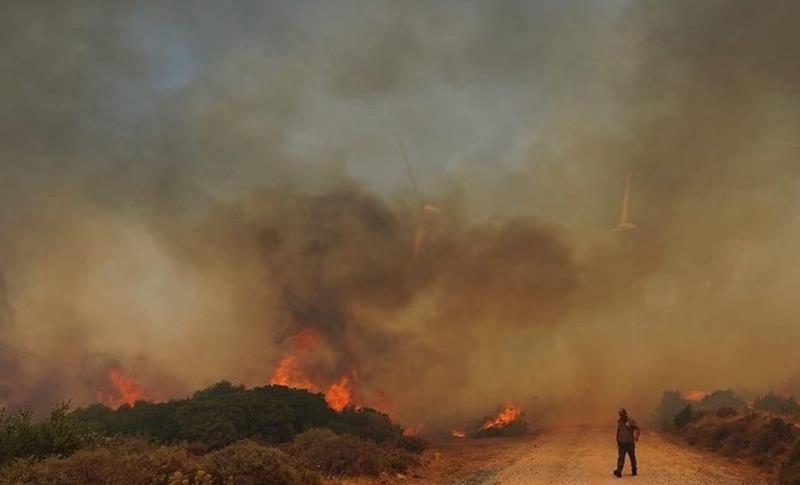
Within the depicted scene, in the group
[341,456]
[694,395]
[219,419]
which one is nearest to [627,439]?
[341,456]

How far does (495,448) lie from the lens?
29.1 meters

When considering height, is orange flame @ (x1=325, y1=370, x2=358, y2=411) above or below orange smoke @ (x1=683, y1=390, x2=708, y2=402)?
below

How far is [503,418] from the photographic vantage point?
47.3 metres

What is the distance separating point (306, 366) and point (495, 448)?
2973 cm

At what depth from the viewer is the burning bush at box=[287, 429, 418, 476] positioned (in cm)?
1856

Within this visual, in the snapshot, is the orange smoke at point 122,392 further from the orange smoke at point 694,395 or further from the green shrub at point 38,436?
the orange smoke at point 694,395

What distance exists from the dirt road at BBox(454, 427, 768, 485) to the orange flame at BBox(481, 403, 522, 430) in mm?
16592

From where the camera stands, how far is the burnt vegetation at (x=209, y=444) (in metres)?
11.9

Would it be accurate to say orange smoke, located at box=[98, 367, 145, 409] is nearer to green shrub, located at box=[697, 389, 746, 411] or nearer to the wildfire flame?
the wildfire flame

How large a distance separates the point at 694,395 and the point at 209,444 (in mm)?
71881

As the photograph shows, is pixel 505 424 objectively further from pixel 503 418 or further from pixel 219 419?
A: pixel 219 419

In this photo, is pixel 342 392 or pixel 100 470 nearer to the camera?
pixel 100 470

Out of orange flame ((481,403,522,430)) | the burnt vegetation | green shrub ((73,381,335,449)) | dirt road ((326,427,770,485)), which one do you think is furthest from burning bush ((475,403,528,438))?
green shrub ((73,381,335,449))

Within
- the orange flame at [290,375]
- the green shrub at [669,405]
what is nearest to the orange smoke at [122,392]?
the orange flame at [290,375]
